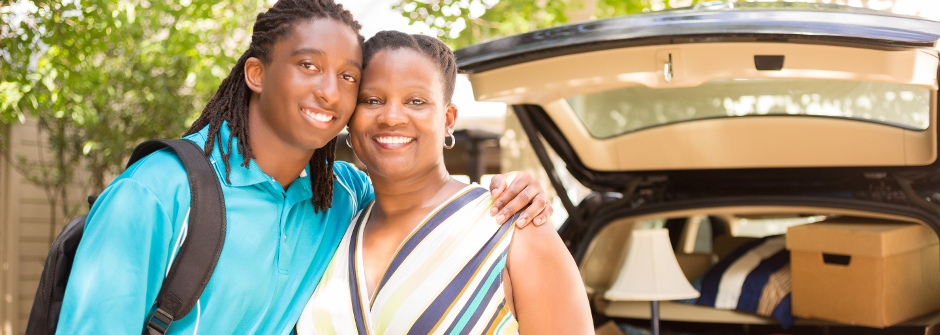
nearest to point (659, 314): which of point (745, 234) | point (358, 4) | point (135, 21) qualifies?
point (745, 234)

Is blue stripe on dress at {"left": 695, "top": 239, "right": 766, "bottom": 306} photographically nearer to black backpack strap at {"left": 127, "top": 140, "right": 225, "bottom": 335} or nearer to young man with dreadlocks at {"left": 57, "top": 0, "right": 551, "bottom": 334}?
young man with dreadlocks at {"left": 57, "top": 0, "right": 551, "bottom": 334}

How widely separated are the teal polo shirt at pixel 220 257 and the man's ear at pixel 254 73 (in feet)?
0.42

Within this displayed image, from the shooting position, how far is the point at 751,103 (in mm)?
2988

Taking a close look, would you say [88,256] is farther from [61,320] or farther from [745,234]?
[745,234]

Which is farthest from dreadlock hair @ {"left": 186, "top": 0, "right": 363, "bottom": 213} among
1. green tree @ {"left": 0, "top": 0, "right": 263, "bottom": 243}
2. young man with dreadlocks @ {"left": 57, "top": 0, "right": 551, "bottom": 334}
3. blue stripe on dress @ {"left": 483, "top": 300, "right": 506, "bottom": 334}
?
green tree @ {"left": 0, "top": 0, "right": 263, "bottom": 243}

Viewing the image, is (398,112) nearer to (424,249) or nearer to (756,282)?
(424,249)

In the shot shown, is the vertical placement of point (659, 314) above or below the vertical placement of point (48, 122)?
below

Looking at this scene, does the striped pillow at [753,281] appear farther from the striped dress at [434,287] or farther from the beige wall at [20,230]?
the beige wall at [20,230]

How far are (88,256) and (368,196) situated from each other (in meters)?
0.92

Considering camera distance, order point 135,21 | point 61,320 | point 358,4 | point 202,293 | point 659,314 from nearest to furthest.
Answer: point 61,320
point 202,293
point 659,314
point 135,21
point 358,4

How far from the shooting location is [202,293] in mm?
1610

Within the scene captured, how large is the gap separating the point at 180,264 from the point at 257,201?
9.8 inches

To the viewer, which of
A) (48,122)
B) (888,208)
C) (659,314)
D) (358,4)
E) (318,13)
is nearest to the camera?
(318,13)

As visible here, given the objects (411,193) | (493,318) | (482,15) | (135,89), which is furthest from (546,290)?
(135,89)
